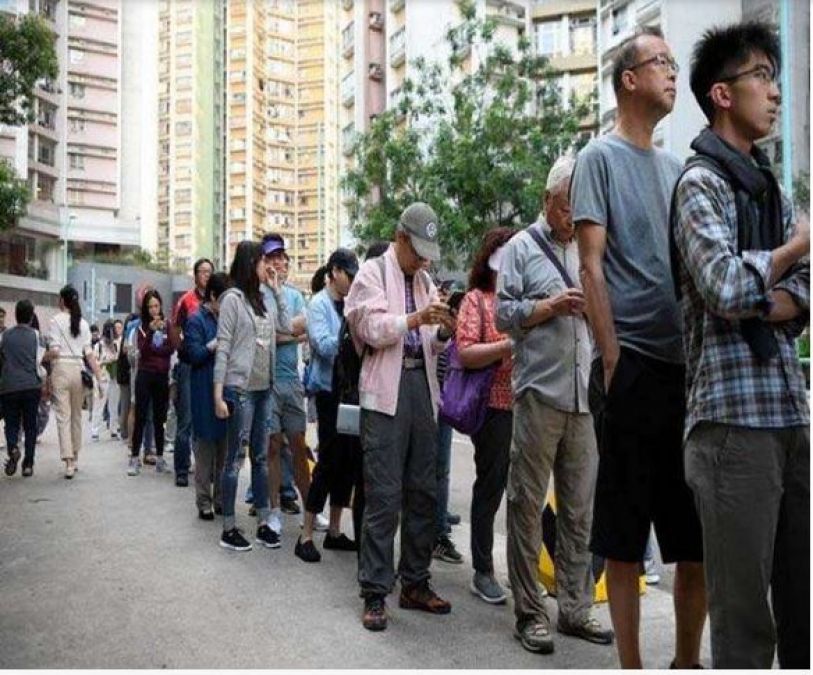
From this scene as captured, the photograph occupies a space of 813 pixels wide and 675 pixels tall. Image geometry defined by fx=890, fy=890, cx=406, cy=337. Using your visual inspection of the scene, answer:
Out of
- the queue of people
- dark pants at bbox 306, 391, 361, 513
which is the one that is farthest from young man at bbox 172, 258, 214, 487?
dark pants at bbox 306, 391, 361, 513

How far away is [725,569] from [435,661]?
1666 mm

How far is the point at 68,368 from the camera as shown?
30.2ft

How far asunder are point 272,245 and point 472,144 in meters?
19.5

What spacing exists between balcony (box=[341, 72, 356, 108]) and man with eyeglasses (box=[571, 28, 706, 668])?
50569 millimetres

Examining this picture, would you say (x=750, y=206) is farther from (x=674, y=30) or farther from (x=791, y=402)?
(x=674, y=30)

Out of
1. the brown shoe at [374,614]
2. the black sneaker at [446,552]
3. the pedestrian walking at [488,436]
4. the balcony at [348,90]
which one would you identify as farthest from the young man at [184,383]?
the balcony at [348,90]

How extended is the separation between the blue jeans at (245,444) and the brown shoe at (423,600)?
1.71m

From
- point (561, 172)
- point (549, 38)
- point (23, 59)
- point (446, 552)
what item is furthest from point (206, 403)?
point (549, 38)

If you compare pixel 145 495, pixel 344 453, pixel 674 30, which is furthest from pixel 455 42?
pixel 344 453

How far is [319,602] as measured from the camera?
4453 mm

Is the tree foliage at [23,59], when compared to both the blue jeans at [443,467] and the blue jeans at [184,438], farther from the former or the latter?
the blue jeans at [443,467]

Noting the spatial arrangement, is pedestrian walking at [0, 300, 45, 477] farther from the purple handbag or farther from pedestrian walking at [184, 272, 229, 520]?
the purple handbag

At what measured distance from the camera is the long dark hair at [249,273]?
5957 mm

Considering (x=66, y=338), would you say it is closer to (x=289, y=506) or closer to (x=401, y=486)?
(x=289, y=506)
